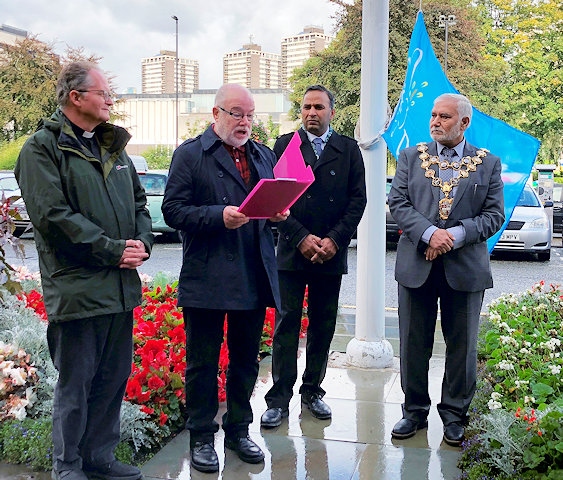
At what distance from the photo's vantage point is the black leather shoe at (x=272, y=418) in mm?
4727

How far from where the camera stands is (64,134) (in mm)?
3533

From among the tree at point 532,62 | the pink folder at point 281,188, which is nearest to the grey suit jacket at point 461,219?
the pink folder at point 281,188

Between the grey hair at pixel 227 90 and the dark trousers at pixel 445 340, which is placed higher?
the grey hair at pixel 227 90

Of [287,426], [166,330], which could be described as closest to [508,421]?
[287,426]

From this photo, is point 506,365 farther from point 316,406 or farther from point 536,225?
point 536,225

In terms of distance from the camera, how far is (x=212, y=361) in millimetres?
4199

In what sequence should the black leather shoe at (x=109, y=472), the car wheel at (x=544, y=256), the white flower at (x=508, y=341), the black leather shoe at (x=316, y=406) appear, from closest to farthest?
the black leather shoe at (x=109, y=472) → the black leather shoe at (x=316, y=406) → the white flower at (x=508, y=341) → the car wheel at (x=544, y=256)

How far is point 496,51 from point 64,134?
41.0 m

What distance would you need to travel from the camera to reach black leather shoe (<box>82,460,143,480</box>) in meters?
3.83

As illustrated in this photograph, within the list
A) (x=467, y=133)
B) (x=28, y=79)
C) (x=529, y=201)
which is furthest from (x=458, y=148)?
(x=28, y=79)

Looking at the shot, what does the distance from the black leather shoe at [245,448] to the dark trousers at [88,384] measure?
0.73m

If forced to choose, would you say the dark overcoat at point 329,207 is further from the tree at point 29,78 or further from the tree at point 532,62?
the tree at point 532,62

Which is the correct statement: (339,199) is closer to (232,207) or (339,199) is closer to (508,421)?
(232,207)

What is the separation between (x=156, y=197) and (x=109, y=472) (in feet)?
46.6
